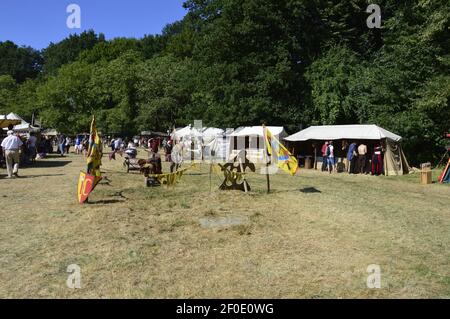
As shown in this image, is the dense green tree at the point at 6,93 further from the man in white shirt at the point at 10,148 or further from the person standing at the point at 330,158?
the person standing at the point at 330,158

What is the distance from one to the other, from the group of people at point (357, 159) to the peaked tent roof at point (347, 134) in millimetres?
427

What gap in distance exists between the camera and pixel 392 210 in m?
11.4

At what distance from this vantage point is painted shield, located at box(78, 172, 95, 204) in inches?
420

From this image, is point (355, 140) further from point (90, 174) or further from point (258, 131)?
point (90, 174)

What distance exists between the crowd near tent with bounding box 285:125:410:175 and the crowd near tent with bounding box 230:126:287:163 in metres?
1.72

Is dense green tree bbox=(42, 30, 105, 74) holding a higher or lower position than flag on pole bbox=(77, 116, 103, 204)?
higher

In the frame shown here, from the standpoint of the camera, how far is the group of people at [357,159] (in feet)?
72.9

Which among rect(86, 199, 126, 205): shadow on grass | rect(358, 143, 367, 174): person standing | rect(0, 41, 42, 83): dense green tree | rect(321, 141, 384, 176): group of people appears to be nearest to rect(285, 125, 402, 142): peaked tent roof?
rect(321, 141, 384, 176): group of people

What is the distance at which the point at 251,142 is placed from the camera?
28.9 metres

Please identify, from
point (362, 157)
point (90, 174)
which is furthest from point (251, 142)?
point (90, 174)

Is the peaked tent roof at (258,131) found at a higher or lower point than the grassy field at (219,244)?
higher

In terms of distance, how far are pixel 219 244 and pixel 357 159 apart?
17.0 m

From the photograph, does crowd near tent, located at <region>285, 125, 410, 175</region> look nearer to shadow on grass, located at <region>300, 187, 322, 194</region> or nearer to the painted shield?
shadow on grass, located at <region>300, 187, 322, 194</region>

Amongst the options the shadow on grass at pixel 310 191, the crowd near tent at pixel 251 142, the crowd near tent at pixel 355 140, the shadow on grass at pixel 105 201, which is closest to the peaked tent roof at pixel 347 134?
the crowd near tent at pixel 355 140
